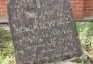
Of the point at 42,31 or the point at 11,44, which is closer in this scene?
the point at 42,31

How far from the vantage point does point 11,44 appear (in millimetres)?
5695

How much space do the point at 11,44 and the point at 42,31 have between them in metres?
1.58

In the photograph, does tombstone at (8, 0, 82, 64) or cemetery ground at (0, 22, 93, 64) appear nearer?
tombstone at (8, 0, 82, 64)

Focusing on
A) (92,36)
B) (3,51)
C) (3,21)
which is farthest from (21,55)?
(3,21)

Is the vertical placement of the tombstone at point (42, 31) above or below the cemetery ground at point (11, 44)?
above

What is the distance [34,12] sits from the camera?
420 cm

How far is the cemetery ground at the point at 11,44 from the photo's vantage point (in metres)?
Result: 4.82

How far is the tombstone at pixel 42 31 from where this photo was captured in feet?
13.6

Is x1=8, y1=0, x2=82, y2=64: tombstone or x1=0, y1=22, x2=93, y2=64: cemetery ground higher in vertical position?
x1=8, y1=0, x2=82, y2=64: tombstone

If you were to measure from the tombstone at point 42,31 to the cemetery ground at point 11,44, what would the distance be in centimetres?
47

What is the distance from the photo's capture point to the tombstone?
4.16 meters

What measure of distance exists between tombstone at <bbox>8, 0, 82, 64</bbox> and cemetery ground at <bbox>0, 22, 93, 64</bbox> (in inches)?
18.6

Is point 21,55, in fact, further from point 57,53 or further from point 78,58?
point 78,58

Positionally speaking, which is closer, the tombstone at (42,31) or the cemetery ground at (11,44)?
the tombstone at (42,31)
